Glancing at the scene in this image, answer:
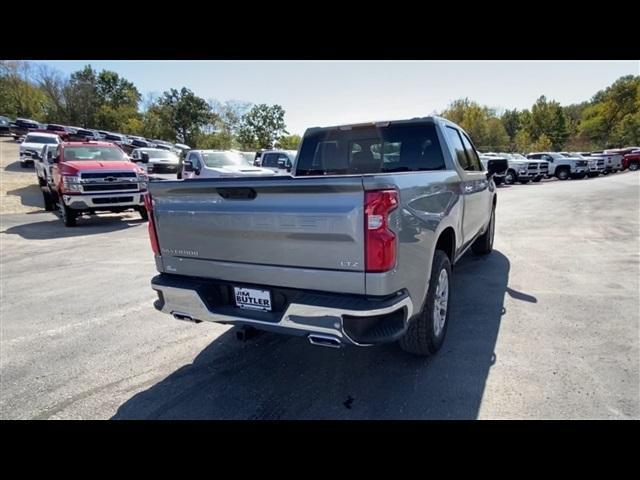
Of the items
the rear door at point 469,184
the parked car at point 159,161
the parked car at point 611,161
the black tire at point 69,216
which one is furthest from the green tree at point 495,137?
the black tire at point 69,216

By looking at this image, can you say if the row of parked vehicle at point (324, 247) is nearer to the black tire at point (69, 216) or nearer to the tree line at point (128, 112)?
the black tire at point (69, 216)

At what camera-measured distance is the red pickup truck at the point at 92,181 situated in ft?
31.0

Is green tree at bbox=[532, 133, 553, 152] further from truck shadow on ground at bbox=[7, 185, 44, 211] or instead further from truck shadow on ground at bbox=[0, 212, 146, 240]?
truck shadow on ground at bbox=[7, 185, 44, 211]

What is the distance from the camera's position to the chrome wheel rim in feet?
9.82

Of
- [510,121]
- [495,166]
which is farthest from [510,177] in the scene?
[510,121]

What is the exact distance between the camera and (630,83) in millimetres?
55719

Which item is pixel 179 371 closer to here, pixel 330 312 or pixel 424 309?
pixel 330 312

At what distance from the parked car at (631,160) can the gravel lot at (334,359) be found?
1465 inches

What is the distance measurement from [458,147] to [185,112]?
5569 cm

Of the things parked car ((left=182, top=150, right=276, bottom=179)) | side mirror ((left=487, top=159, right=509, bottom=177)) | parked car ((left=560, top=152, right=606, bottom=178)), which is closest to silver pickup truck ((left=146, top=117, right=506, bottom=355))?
side mirror ((left=487, top=159, right=509, bottom=177))

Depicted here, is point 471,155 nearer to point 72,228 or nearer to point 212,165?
point 212,165

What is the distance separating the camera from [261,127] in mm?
60812
